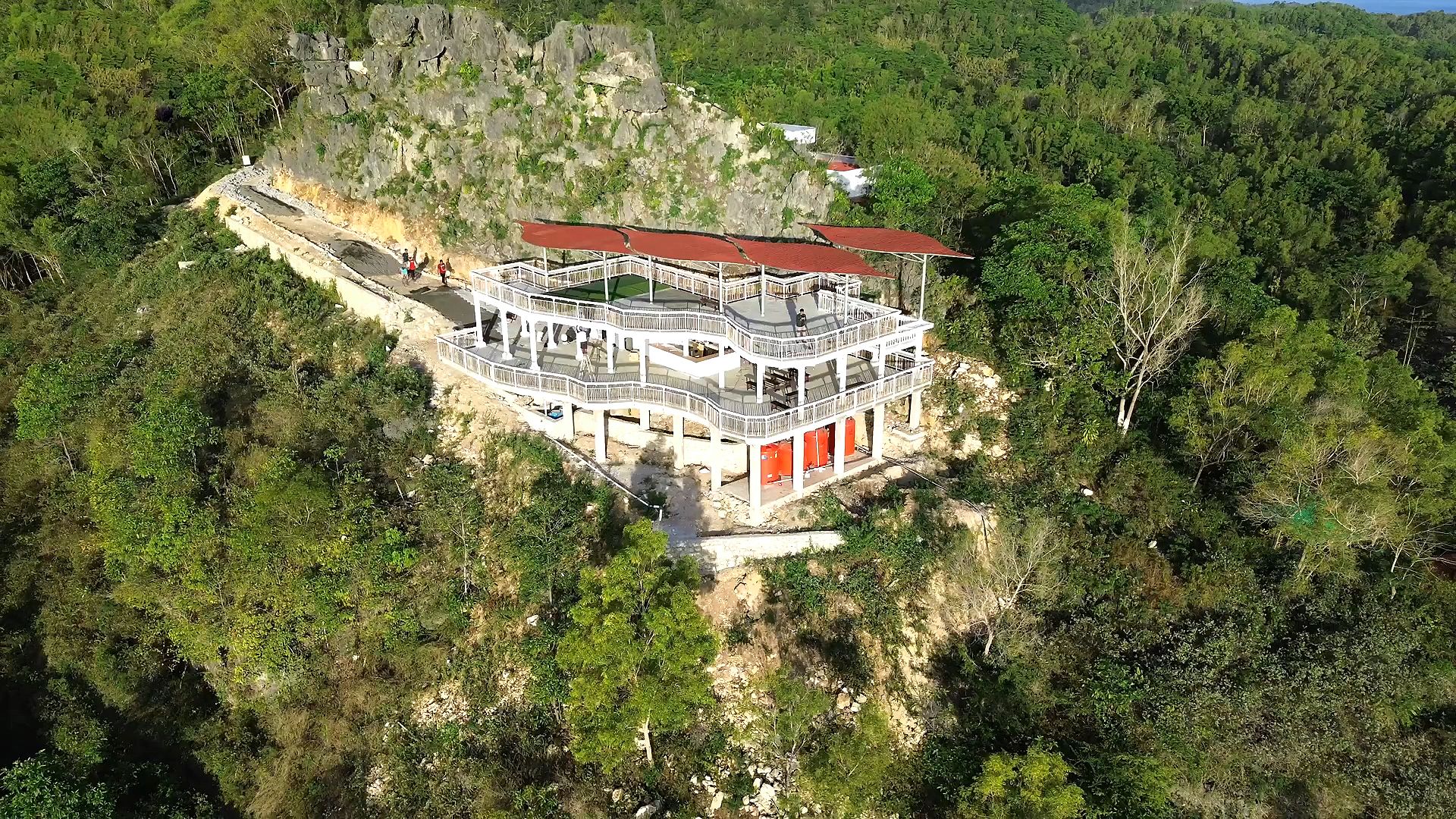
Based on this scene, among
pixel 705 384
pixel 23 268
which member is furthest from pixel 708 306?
pixel 23 268

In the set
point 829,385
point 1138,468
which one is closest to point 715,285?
point 829,385

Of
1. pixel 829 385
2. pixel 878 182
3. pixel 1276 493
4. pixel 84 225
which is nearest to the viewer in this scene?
pixel 1276 493

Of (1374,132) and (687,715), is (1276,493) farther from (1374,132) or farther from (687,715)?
(1374,132)

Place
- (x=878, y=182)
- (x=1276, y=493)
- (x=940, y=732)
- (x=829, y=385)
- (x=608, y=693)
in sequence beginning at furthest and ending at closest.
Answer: (x=878, y=182)
(x=829, y=385)
(x=1276, y=493)
(x=940, y=732)
(x=608, y=693)

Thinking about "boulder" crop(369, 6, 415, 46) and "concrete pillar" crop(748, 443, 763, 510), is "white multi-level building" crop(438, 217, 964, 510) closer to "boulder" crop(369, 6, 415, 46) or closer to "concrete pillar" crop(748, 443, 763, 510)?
"concrete pillar" crop(748, 443, 763, 510)

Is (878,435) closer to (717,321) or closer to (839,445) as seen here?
(839,445)

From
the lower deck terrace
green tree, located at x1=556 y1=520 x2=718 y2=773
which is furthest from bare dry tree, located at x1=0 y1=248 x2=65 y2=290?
green tree, located at x1=556 y1=520 x2=718 y2=773

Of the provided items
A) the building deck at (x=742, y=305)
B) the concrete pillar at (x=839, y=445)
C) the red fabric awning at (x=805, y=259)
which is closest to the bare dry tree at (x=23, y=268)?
the building deck at (x=742, y=305)
